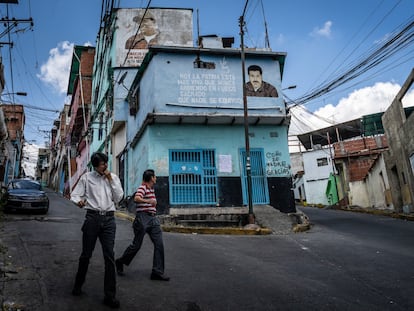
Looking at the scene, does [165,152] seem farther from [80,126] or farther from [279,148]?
[80,126]

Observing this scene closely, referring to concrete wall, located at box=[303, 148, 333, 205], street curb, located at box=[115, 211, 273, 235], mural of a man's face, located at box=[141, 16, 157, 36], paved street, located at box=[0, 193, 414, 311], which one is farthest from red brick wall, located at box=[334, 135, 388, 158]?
paved street, located at box=[0, 193, 414, 311]

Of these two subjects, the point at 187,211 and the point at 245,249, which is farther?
the point at 187,211

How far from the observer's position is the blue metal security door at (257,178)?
14.3m

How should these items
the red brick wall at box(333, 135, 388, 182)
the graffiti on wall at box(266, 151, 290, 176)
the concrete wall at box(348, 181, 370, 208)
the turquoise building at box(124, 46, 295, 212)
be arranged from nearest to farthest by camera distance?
the turquoise building at box(124, 46, 295, 212), the graffiti on wall at box(266, 151, 290, 176), the concrete wall at box(348, 181, 370, 208), the red brick wall at box(333, 135, 388, 182)

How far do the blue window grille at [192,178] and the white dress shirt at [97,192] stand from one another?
9.00m

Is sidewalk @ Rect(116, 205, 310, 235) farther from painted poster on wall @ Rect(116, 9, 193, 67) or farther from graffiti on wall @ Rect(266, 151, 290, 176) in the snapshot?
painted poster on wall @ Rect(116, 9, 193, 67)

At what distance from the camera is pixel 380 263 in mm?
6805

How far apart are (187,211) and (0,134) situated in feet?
58.0

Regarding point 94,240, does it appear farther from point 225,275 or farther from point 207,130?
point 207,130

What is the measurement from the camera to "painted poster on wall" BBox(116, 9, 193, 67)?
68.5 ft

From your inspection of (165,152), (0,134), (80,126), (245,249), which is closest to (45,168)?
(80,126)

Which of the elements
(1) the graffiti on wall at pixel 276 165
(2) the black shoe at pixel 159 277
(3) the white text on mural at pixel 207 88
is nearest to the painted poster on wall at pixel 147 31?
(3) the white text on mural at pixel 207 88

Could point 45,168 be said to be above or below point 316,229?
above

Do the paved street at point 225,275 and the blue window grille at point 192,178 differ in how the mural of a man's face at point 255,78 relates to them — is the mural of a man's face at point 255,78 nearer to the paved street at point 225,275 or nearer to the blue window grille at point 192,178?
the blue window grille at point 192,178
